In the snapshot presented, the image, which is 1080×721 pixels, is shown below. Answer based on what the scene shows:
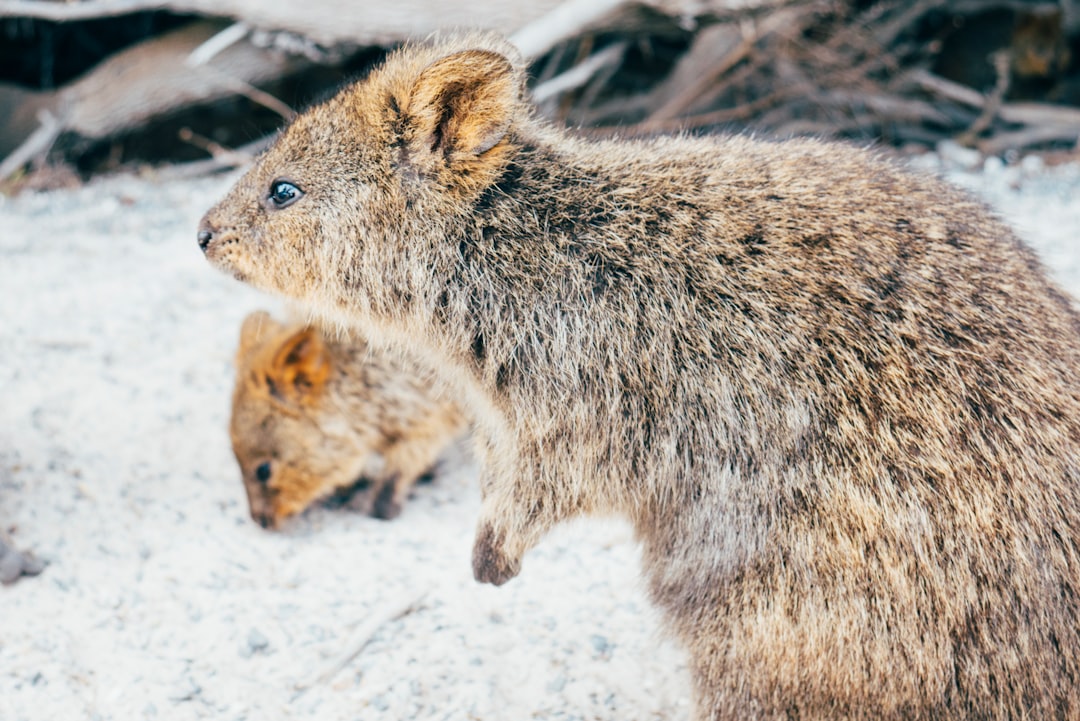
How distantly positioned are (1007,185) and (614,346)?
6264 millimetres

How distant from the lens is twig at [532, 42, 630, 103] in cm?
741

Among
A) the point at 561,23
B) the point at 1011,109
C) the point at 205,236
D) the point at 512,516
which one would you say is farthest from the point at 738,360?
the point at 1011,109

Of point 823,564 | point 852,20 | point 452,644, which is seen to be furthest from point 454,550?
point 852,20

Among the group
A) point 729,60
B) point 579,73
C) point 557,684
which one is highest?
point 729,60

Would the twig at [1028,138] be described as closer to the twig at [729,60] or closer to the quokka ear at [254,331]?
the twig at [729,60]

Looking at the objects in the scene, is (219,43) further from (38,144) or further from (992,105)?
(992,105)

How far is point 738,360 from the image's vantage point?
280 centimetres

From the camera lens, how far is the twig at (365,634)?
355cm

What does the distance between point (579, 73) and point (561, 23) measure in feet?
3.14

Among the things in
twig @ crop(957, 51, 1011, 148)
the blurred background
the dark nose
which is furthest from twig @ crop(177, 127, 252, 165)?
twig @ crop(957, 51, 1011, 148)

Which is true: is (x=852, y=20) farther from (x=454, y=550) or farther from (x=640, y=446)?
(x=640, y=446)

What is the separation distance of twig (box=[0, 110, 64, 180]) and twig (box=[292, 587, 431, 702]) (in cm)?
597

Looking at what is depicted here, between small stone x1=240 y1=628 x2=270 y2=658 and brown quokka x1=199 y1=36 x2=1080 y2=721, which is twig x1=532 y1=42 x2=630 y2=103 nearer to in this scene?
brown quokka x1=199 y1=36 x2=1080 y2=721

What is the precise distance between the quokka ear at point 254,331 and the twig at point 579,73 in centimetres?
348
